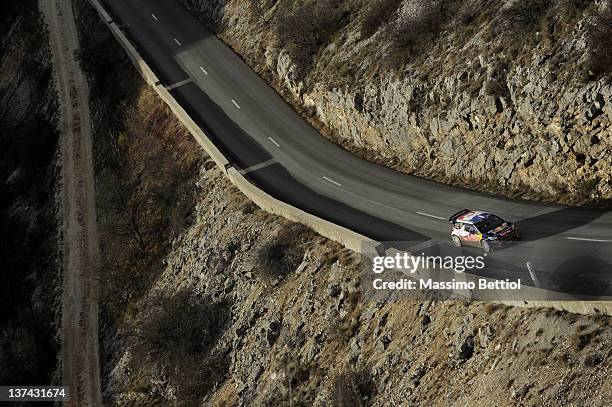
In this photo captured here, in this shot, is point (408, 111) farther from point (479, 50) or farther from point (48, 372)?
point (48, 372)

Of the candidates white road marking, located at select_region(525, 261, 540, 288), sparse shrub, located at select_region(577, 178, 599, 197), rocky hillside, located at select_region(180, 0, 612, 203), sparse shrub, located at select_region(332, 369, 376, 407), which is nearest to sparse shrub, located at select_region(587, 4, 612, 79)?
rocky hillside, located at select_region(180, 0, 612, 203)

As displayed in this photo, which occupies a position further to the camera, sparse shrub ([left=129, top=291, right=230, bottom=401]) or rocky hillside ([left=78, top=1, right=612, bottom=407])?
sparse shrub ([left=129, top=291, right=230, bottom=401])

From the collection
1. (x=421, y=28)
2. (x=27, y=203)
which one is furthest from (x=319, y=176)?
(x=27, y=203)

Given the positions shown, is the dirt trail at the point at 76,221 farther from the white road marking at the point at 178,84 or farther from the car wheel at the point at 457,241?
the car wheel at the point at 457,241

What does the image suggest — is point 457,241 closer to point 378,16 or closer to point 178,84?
point 378,16

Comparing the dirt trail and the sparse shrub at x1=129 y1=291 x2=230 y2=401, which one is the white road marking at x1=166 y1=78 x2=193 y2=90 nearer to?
the dirt trail

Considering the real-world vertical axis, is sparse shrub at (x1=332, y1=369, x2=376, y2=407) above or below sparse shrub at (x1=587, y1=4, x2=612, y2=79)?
below
